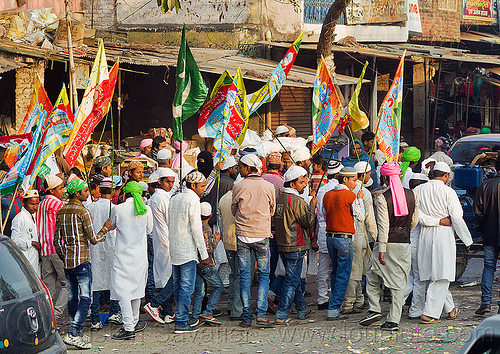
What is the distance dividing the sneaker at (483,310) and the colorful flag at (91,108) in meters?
4.81

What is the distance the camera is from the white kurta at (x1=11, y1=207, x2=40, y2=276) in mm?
7527

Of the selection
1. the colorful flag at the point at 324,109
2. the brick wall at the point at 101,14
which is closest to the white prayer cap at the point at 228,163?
the colorful flag at the point at 324,109

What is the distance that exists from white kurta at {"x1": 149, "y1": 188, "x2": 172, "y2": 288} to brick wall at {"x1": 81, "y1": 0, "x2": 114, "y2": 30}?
11.8 metres

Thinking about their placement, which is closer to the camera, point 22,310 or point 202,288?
point 22,310

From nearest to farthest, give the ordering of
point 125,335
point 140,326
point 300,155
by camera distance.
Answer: point 125,335, point 140,326, point 300,155

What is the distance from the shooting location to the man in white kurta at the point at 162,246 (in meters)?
7.95

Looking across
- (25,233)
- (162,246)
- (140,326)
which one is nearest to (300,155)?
(162,246)

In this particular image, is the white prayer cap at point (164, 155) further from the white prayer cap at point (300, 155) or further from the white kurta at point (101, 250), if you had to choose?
the white prayer cap at point (300, 155)

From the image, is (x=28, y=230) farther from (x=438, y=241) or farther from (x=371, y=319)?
(x=438, y=241)

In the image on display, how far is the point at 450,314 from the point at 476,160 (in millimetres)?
3887

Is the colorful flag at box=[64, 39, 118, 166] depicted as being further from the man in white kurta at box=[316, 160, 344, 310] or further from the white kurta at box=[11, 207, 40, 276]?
the man in white kurta at box=[316, 160, 344, 310]

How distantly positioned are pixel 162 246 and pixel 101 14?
1227 centimetres

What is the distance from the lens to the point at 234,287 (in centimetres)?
816

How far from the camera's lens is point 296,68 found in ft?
55.1
